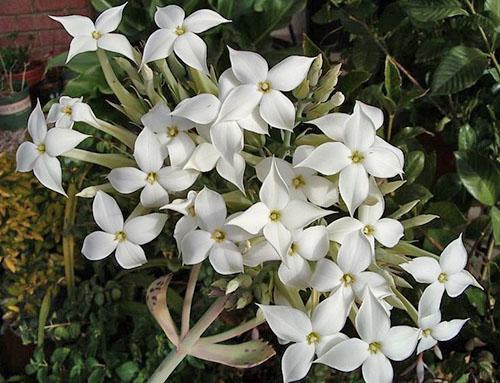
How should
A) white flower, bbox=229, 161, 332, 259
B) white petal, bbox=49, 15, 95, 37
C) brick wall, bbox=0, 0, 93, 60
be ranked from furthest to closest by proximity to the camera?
brick wall, bbox=0, 0, 93, 60 → white petal, bbox=49, 15, 95, 37 → white flower, bbox=229, 161, 332, 259

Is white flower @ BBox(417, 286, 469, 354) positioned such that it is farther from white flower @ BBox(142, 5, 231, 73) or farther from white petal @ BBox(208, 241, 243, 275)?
white flower @ BBox(142, 5, 231, 73)

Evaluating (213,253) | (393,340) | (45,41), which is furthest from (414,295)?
(45,41)

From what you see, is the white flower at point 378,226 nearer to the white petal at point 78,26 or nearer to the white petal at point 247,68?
the white petal at point 247,68

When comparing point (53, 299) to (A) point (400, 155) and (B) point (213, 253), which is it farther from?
(A) point (400, 155)

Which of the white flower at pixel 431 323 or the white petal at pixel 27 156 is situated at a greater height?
the white petal at pixel 27 156

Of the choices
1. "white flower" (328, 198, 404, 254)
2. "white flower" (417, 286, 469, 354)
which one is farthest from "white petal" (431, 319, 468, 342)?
"white flower" (328, 198, 404, 254)

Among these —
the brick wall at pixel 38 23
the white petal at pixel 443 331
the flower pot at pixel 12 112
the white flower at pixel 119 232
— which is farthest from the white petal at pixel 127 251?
the brick wall at pixel 38 23
